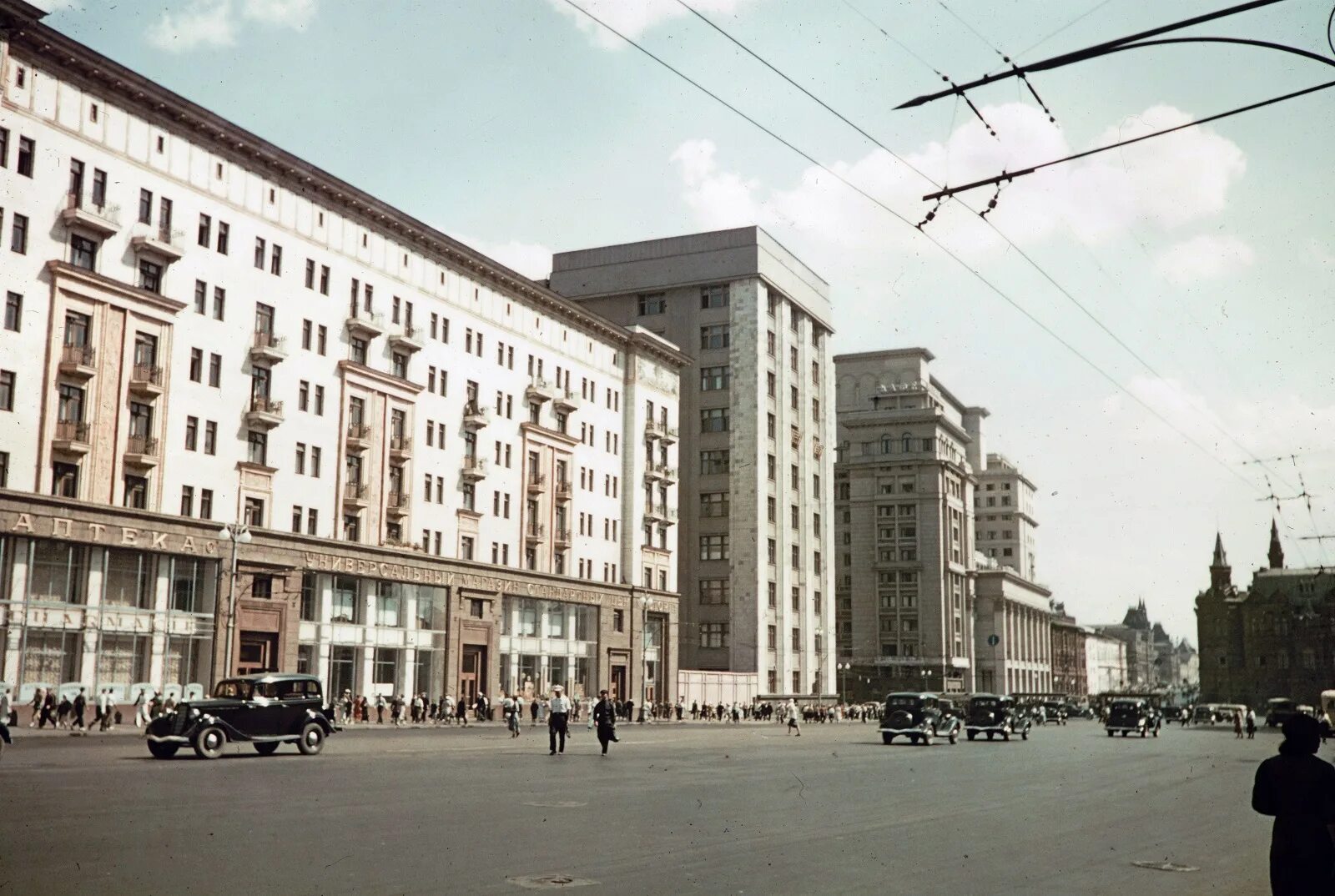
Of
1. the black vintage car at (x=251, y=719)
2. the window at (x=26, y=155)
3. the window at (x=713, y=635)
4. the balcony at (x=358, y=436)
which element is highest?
the window at (x=26, y=155)

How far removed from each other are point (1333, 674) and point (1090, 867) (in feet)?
511

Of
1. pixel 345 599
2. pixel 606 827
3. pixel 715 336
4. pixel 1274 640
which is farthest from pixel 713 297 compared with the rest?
pixel 1274 640

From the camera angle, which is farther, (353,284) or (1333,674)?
(1333,674)

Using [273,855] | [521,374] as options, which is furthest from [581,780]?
[521,374]

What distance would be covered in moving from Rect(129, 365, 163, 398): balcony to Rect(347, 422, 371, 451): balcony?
10.6 meters

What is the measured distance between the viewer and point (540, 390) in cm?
6719

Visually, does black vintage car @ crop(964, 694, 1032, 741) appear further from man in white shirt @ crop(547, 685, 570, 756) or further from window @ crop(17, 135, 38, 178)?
window @ crop(17, 135, 38, 178)

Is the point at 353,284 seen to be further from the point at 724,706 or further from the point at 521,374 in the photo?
the point at 724,706

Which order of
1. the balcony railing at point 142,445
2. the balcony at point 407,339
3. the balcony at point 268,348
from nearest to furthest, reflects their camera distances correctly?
1. the balcony railing at point 142,445
2. the balcony at point 268,348
3. the balcony at point 407,339

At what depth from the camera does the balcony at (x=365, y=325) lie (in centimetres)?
5444

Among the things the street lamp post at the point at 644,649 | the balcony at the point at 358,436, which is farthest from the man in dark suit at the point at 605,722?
the street lamp post at the point at 644,649

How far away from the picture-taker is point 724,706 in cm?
7925

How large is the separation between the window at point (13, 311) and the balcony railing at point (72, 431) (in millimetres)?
3513

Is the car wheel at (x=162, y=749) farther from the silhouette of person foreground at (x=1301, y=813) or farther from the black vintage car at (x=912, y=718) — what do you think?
the black vintage car at (x=912, y=718)
